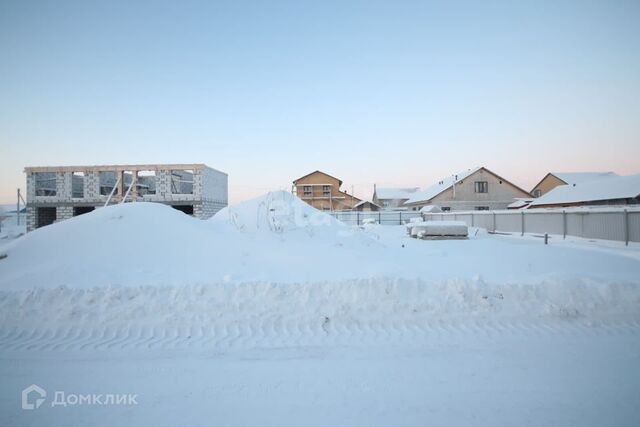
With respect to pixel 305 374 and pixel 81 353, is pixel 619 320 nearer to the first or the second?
pixel 305 374

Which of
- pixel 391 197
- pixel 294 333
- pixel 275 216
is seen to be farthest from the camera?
pixel 391 197

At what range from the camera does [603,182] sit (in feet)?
101

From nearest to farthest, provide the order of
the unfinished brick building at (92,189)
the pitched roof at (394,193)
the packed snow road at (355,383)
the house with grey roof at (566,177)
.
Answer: the packed snow road at (355,383) < the unfinished brick building at (92,189) < the house with grey roof at (566,177) < the pitched roof at (394,193)

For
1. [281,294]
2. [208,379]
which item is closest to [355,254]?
[281,294]

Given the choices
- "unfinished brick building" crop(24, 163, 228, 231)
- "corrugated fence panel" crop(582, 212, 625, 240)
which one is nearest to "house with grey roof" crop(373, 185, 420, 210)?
"unfinished brick building" crop(24, 163, 228, 231)

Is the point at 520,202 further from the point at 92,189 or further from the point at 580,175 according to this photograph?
the point at 92,189

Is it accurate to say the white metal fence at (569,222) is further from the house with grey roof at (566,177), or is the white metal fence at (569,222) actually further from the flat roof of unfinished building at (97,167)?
the house with grey roof at (566,177)

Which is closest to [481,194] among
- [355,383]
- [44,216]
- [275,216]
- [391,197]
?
[391,197]

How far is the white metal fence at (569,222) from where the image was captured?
44.3 feet

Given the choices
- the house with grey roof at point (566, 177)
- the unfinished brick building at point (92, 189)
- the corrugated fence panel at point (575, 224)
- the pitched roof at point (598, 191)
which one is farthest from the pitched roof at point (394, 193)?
the corrugated fence panel at point (575, 224)

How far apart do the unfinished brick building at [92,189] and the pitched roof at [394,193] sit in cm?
4122

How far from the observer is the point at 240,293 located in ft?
18.1

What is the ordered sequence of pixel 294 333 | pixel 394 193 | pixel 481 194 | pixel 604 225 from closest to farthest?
1. pixel 294 333
2. pixel 604 225
3. pixel 481 194
4. pixel 394 193

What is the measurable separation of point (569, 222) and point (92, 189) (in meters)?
37.4
